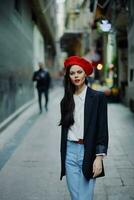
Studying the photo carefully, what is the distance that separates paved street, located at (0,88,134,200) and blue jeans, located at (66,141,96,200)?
1660 millimetres

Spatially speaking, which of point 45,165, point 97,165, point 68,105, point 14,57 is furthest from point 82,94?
point 14,57

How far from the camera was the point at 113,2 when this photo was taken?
55.5 feet

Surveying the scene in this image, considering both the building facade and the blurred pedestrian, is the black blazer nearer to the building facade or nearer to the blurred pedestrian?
the building facade

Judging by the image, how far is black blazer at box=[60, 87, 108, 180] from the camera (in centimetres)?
376

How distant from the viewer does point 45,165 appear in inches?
288

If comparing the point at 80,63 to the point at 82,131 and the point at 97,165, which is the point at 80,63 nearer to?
the point at 82,131

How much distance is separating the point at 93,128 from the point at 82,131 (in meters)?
0.10

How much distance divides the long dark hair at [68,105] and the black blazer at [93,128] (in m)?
0.12

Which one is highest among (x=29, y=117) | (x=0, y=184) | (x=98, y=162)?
(x=98, y=162)

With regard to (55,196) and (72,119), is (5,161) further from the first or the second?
(72,119)

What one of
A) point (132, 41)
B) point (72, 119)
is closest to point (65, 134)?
point (72, 119)

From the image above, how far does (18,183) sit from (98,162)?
2690 mm

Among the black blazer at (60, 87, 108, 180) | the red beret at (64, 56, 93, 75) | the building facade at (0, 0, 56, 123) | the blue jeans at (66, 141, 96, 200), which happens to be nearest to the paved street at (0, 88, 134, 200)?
the building facade at (0, 0, 56, 123)

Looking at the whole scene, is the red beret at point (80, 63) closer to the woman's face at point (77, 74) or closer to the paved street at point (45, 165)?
the woman's face at point (77, 74)
